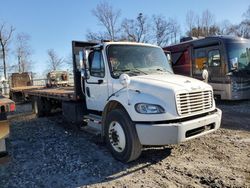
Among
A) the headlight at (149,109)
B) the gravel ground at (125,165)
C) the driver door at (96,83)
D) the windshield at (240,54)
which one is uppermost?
the windshield at (240,54)

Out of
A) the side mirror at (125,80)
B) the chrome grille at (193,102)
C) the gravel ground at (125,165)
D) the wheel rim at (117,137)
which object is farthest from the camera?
the wheel rim at (117,137)

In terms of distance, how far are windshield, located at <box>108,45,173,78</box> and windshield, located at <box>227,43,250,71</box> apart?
6757mm

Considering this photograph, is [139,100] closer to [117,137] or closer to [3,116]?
[117,137]

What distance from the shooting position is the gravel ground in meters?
4.33

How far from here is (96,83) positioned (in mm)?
6160

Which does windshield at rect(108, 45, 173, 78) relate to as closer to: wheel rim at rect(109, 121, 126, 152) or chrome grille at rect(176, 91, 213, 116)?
wheel rim at rect(109, 121, 126, 152)

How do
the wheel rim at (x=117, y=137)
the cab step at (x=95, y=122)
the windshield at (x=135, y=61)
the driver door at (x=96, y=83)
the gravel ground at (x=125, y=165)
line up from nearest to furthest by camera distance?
the gravel ground at (x=125, y=165), the wheel rim at (x=117, y=137), the windshield at (x=135, y=61), the driver door at (x=96, y=83), the cab step at (x=95, y=122)

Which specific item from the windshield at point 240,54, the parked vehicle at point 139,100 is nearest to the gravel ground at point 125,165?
the parked vehicle at point 139,100

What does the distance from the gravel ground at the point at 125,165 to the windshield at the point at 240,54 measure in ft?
18.1

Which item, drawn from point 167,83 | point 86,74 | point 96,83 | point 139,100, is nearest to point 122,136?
point 139,100

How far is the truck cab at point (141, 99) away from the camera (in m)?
4.52

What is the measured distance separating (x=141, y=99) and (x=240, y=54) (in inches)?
362

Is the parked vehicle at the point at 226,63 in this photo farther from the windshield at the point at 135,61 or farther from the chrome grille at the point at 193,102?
the chrome grille at the point at 193,102

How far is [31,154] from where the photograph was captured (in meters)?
5.89
